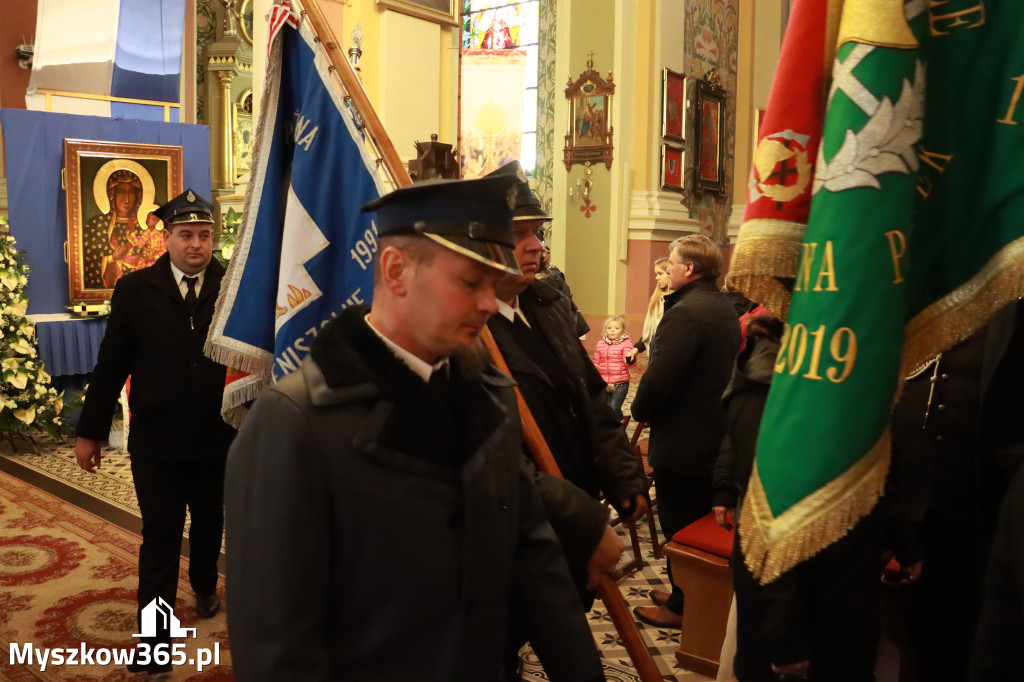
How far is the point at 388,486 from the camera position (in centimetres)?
141

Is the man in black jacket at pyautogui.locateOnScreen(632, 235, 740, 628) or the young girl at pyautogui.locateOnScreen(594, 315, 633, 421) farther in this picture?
the young girl at pyautogui.locateOnScreen(594, 315, 633, 421)

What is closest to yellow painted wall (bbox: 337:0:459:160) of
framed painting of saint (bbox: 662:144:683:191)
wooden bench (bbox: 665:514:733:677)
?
framed painting of saint (bbox: 662:144:683:191)

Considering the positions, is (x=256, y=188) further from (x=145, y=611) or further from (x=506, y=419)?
(x=145, y=611)

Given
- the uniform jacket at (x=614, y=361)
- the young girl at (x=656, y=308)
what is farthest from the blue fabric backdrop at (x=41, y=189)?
the young girl at (x=656, y=308)

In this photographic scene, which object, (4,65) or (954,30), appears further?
(4,65)

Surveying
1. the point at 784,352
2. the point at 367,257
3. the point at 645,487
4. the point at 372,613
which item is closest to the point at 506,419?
the point at 372,613

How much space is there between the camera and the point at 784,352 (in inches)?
52.4

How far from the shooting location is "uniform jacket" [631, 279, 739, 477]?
11.9ft

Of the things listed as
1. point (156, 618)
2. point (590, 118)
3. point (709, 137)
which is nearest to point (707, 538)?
point (156, 618)

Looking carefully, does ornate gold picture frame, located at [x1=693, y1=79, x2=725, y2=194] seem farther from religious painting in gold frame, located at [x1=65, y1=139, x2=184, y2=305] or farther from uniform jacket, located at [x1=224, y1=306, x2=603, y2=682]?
uniform jacket, located at [x1=224, y1=306, x2=603, y2=682]

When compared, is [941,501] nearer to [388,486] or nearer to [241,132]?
[388,486]

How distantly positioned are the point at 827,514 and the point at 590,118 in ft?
34.7

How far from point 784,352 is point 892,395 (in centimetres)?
16

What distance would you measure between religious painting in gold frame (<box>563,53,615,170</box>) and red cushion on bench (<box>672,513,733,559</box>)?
8367 millimetres
